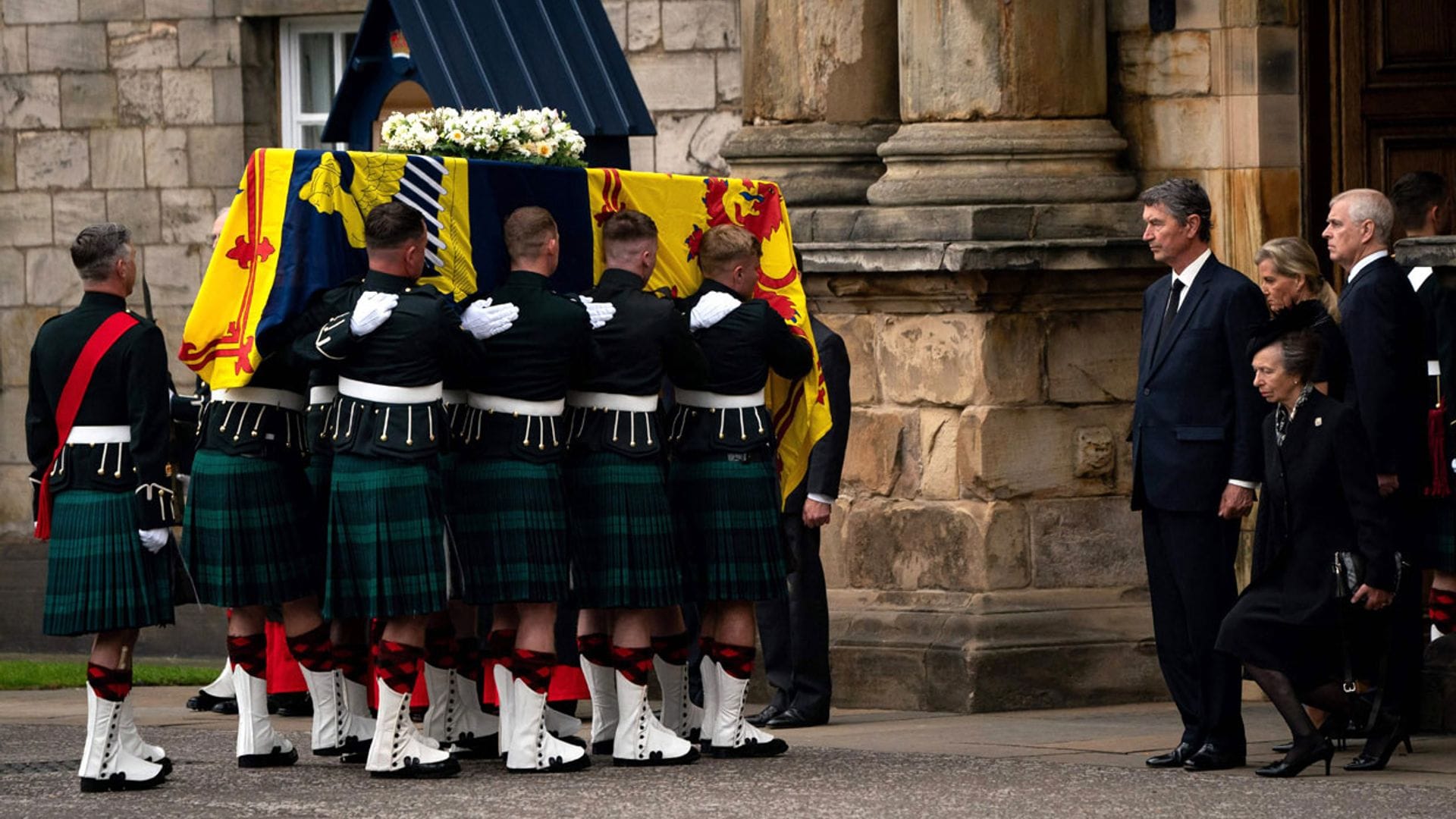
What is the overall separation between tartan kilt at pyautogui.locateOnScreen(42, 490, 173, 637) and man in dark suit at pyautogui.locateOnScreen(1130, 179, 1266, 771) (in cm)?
319

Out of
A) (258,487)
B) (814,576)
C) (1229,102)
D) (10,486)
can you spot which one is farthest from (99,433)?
(10,486)

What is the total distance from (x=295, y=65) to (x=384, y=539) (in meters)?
7.18

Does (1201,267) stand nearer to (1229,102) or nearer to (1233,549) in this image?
(1233,549)

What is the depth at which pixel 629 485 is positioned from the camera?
376 inches

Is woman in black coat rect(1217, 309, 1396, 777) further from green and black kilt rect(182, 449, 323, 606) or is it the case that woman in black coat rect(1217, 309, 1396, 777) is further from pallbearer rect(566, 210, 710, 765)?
green and black kilt rect(182, 449, 323, 606)

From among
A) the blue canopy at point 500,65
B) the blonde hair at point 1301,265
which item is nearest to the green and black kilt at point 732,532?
the blonde hair at point 1301,265

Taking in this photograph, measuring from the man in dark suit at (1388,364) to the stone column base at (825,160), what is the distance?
8.99ft

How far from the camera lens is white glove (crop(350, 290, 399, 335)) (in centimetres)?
905

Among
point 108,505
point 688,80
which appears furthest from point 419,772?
point 688,80

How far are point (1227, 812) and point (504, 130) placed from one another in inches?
140

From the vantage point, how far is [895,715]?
36.9 ft

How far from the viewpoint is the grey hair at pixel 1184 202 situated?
31.1ft

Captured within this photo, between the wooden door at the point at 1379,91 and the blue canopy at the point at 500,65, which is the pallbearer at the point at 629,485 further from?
the wooden door at the point at 1379,91

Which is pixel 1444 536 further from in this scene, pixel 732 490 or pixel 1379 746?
pixel 732 490
